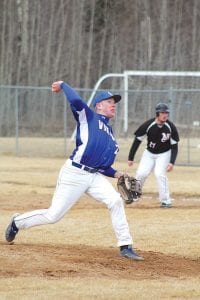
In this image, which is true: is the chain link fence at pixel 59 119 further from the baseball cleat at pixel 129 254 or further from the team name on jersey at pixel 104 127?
the baseball cleat at pixel 129 254

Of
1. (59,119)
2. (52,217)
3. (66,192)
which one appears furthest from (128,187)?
(59,119)

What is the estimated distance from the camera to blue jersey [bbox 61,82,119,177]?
402 inches

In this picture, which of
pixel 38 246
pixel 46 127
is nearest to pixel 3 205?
pixel 38 246

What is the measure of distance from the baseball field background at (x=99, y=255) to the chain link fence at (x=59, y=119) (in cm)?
1049

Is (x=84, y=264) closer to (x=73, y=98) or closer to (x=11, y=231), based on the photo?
(x=11, y=231)

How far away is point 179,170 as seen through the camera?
26.0 m

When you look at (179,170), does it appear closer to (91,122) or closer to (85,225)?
(85,225)

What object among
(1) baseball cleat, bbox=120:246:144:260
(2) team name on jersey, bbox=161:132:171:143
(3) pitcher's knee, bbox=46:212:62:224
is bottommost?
(1) baseball cleat, bbox=120:246:144:260

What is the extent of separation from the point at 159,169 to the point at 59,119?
22.2m

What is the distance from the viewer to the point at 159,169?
16422 mm

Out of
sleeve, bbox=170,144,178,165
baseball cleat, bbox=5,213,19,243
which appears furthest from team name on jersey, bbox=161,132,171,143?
baseball cleat, bbox=5,213,19,243

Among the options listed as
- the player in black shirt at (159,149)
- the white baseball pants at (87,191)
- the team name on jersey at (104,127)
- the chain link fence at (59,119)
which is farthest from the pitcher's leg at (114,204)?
the chain link fence at (59,119)

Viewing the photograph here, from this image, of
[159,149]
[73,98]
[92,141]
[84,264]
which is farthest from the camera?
[159,149]

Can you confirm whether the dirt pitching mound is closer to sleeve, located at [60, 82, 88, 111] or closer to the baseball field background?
the baseball field background
